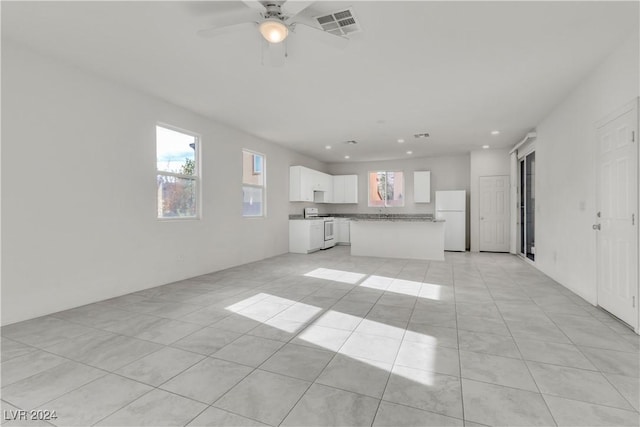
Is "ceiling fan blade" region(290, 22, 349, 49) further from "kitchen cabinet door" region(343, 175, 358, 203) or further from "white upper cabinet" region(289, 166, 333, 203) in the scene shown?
"kitchen cabinet door" region(343, 175, 358, 203)

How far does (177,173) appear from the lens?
15.6ft

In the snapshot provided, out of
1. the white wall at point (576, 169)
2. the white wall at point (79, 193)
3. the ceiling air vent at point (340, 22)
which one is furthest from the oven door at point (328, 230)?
the ceiling air vent at point (340, 22)

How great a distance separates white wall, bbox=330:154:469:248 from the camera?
8758mm

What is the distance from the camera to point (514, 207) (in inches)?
290

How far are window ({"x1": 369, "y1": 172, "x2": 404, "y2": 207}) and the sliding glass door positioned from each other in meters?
3.22

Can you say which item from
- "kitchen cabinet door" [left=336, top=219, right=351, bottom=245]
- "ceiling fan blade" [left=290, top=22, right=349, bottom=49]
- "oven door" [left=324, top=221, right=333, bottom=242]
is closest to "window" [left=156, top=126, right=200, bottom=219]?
"ceiling fan blade" [left=290, top=22, right=349, bottom=49]

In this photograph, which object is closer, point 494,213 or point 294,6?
point 294,6

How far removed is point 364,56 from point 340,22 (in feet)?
2.15

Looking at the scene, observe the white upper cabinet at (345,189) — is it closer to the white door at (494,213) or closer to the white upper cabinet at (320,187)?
the white upper cabinet at (320,187)

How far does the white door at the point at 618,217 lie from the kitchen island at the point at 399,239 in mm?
3341

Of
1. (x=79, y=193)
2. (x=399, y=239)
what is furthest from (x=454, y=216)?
(x=79, y=193)

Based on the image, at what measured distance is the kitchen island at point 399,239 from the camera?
6699 millimetres

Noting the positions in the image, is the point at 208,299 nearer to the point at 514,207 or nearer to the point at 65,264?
the point at 65,264

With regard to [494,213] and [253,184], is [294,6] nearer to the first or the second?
[253,184]
